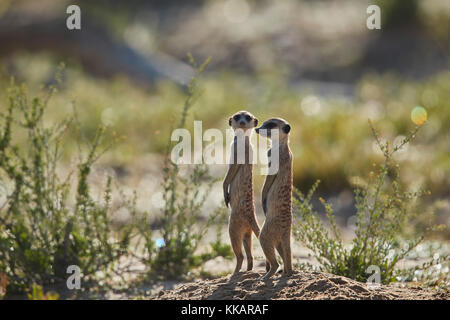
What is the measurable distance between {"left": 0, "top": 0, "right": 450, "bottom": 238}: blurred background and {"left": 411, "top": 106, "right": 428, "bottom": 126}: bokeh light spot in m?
0.11

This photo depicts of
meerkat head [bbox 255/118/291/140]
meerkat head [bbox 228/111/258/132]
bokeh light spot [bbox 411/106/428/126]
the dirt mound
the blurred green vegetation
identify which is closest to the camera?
the dirt mound

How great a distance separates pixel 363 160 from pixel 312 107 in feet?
10.2

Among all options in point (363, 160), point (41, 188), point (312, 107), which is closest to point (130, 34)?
point (312, 107)

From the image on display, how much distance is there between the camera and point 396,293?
378cm

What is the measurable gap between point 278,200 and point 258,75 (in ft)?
51.9

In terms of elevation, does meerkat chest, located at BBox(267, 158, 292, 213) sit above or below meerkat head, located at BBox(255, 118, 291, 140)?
below

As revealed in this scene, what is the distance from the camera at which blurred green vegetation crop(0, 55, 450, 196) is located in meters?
9.30

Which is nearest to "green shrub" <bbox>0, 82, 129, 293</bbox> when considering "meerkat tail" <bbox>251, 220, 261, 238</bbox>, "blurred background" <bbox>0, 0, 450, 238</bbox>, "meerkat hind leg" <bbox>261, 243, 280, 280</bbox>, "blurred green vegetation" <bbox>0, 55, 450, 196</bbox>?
"blurred background" <bbox>0, 0, 450, 238</bbox>

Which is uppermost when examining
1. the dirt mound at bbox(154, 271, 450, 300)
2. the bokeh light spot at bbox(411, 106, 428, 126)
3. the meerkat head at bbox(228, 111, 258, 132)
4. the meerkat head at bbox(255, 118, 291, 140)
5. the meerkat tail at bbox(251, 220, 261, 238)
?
the bokeh light spot at bbox(411, 106, 428, 126)

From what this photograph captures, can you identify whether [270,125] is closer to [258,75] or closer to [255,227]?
[255,227]

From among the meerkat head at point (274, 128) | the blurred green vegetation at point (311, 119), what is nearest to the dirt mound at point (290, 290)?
the meerkat head at point (274, 128)

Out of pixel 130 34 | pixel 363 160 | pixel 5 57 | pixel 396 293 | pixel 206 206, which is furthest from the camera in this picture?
pixel 130 34

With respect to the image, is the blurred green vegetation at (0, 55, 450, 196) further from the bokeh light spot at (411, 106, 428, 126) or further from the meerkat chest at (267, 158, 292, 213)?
the meerkat chest at (267, 158, 292, 213)
